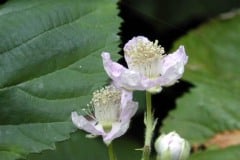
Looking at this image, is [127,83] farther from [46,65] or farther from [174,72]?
[46,65]

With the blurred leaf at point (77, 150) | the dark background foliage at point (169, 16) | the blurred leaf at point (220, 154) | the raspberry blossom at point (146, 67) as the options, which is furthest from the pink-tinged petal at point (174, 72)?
the dark background foliage at point (169, 16)

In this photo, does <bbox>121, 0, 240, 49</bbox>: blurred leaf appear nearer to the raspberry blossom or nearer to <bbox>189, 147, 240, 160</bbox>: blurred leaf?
<bbox>189, 147, 240, 160</bbox>: blurred leaf

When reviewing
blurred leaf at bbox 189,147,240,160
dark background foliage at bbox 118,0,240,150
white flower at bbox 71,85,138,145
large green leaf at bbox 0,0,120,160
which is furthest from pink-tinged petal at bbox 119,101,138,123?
dark background foliage at bbox 118,0,240,150

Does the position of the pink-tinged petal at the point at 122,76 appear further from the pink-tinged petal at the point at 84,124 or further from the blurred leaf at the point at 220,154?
the blurred leaf at the point at 220,154

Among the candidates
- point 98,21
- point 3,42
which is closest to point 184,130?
point 98,21

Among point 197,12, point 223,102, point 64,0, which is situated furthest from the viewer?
point 197,12

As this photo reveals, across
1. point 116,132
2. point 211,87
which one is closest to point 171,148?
point 116,132

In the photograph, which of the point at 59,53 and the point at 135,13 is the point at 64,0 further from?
the point at 135,13
